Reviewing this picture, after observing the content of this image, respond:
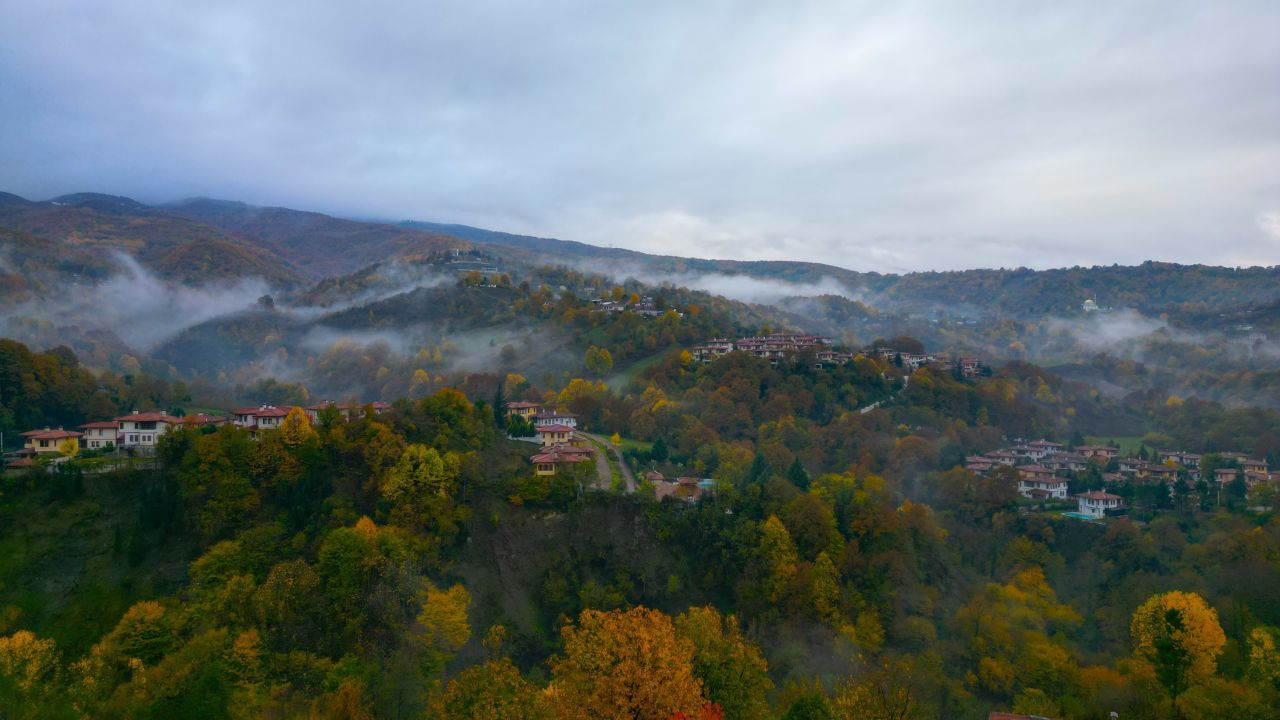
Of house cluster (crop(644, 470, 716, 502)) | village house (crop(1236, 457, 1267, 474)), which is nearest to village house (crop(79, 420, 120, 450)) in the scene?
house cluster (crop(644, 470, 716, 502))

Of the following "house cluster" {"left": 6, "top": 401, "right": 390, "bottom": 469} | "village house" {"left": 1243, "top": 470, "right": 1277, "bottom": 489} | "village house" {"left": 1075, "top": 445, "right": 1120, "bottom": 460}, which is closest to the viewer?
"house cluster" {"left": 6, "top": 401, "right": 390, "bottom": 469}

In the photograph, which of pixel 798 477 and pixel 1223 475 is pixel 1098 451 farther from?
pixel 798 477

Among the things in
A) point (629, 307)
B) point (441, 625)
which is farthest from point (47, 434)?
point (629, 307)

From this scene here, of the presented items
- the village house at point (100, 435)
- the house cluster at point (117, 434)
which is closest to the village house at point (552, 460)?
the house cluster at point (117, 434)

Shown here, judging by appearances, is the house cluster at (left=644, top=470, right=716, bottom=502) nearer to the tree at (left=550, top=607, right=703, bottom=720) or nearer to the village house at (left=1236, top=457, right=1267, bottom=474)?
the tree at (left=550, top=607, right=703, bottom=720)

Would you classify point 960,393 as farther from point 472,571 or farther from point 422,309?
point 422,309
